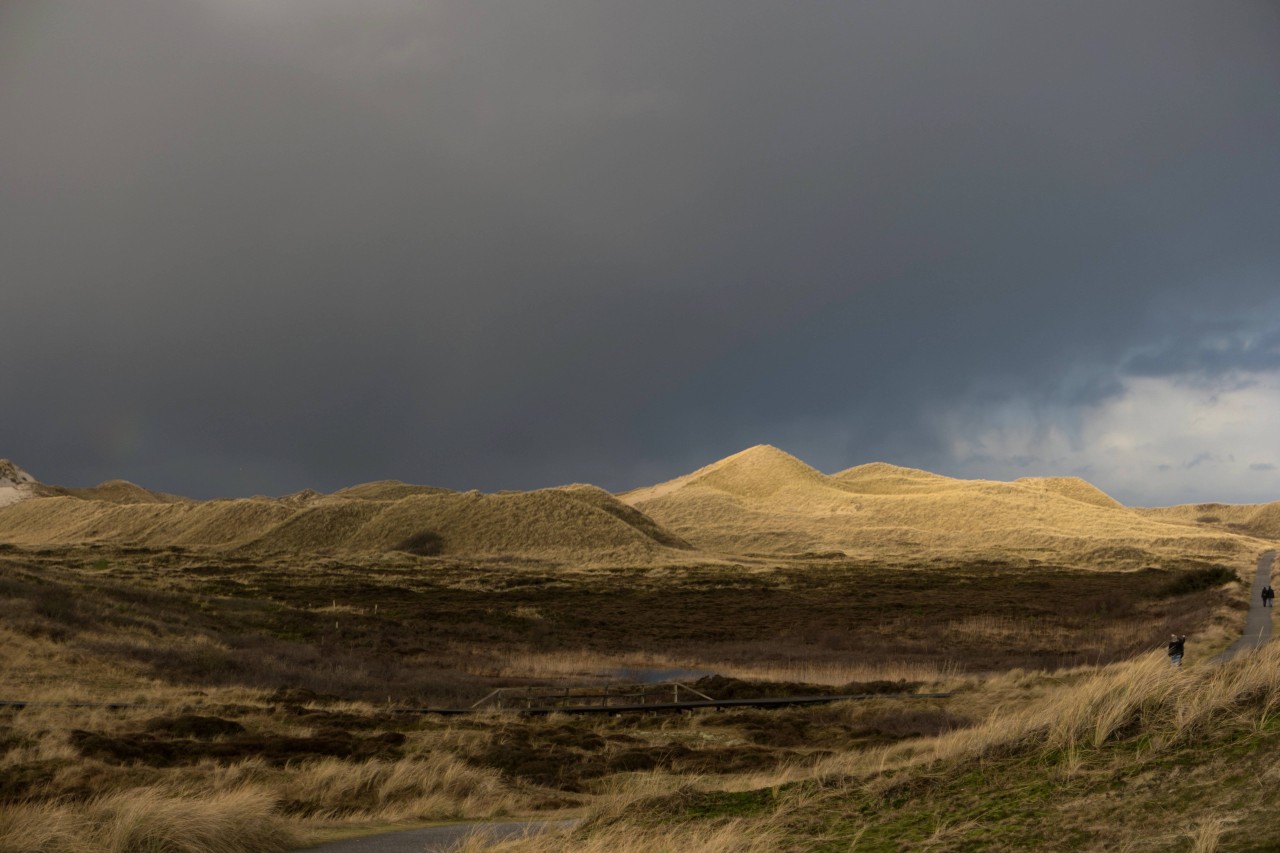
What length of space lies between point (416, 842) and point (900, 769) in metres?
5.58

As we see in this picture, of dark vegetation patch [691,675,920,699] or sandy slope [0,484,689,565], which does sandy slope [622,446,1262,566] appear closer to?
sandy slope [0,484,689,565]

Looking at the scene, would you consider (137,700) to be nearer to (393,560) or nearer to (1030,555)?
(393,560)

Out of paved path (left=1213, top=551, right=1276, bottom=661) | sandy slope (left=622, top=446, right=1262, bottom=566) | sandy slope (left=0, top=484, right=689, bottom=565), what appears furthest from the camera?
sandy slope (left=622, top=446, right=1262, bottom=566)

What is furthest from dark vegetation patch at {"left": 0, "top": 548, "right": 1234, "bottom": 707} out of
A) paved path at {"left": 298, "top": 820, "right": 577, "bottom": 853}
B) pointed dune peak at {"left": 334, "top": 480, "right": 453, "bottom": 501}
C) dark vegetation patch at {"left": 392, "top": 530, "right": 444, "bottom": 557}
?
pointed dune peak at {"left": 334, "top": 480, "right": 453, "bottom": 501}

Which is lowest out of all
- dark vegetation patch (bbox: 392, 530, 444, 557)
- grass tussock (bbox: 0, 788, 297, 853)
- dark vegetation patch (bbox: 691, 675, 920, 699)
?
dark vegetation patch (bbox: 691, 675, 920, 699)

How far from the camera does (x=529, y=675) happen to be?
34781mm

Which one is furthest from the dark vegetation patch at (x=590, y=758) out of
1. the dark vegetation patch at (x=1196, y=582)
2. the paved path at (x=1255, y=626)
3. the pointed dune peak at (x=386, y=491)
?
the pointed dune peak at (x=386, y=491)

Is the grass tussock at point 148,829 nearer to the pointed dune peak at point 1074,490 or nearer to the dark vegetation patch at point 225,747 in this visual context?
the dark vegetation patch at point 225,747

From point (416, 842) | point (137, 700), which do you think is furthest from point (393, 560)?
point (416, 842)

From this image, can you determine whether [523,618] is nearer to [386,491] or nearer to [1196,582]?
[1196,582]

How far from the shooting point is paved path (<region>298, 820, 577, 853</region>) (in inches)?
380

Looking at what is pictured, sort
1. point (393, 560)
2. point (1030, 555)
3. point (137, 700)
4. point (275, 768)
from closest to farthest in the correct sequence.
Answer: point (275, 768)
point (137, 700)
point (393, 560)
point (1030, 555)

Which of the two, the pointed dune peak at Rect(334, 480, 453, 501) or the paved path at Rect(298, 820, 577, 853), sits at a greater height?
the pointed dune peak at Rect(334, 480, 453, 501)

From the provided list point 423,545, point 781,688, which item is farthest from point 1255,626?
point 423,545
